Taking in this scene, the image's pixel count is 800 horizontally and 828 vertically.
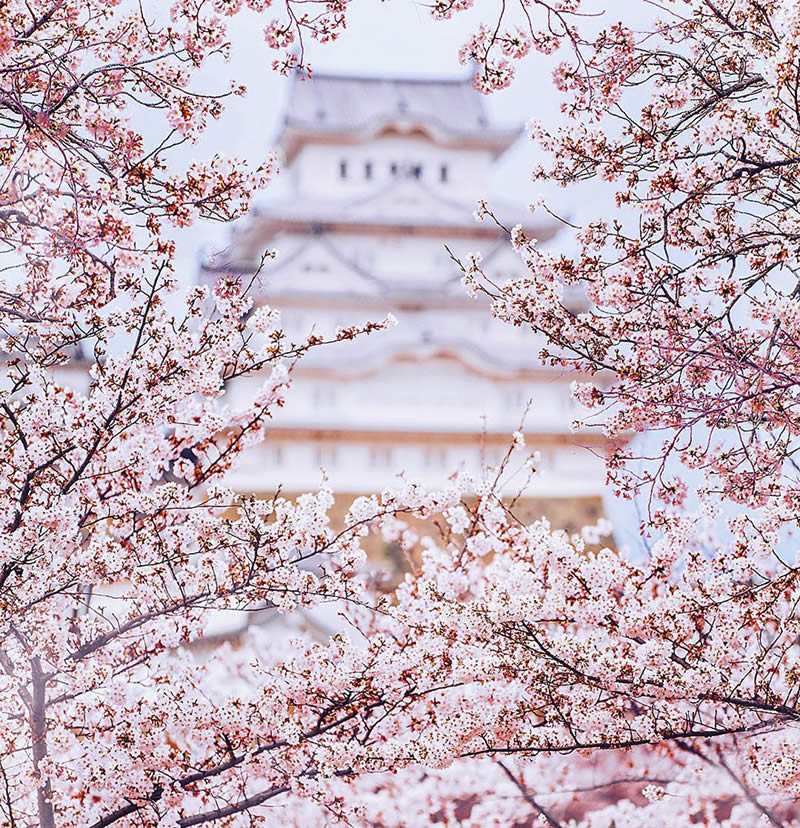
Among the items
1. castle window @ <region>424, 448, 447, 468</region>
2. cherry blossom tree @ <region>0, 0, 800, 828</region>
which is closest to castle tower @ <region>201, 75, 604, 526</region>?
castle window @ <region>424, 448, 447, 468</region>

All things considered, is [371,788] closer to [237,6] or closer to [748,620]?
[748,620]

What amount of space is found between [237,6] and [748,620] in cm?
306

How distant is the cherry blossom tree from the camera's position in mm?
4254

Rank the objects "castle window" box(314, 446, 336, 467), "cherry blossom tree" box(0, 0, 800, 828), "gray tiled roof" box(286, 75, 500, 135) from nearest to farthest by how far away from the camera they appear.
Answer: "cherry blossom tree" box(0, 0, 800, 828), "castle window" box(314, 446, 336, 467), "gray tiled roof" box(286, 75, 500, 135)

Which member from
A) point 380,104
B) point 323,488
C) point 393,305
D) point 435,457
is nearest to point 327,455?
point 435,457

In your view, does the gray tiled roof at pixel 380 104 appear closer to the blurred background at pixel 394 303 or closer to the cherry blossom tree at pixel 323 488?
the blurred background at pixel 394 303

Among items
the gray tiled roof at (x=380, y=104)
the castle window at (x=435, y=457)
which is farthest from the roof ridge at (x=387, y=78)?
the castle window at (x=435, y=457)

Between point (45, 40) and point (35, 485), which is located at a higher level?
point (45, 40)

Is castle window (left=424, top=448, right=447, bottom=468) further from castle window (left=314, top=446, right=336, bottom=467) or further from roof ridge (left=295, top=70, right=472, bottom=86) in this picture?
roof ridge (left=295, top=70, right=472, bottom=86)

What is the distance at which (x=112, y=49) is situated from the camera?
14.2 feet

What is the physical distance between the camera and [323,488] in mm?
5039

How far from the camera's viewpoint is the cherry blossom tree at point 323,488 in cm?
425

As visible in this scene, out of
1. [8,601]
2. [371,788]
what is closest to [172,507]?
[8,601]

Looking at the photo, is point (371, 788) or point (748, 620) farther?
point (371, 788)
